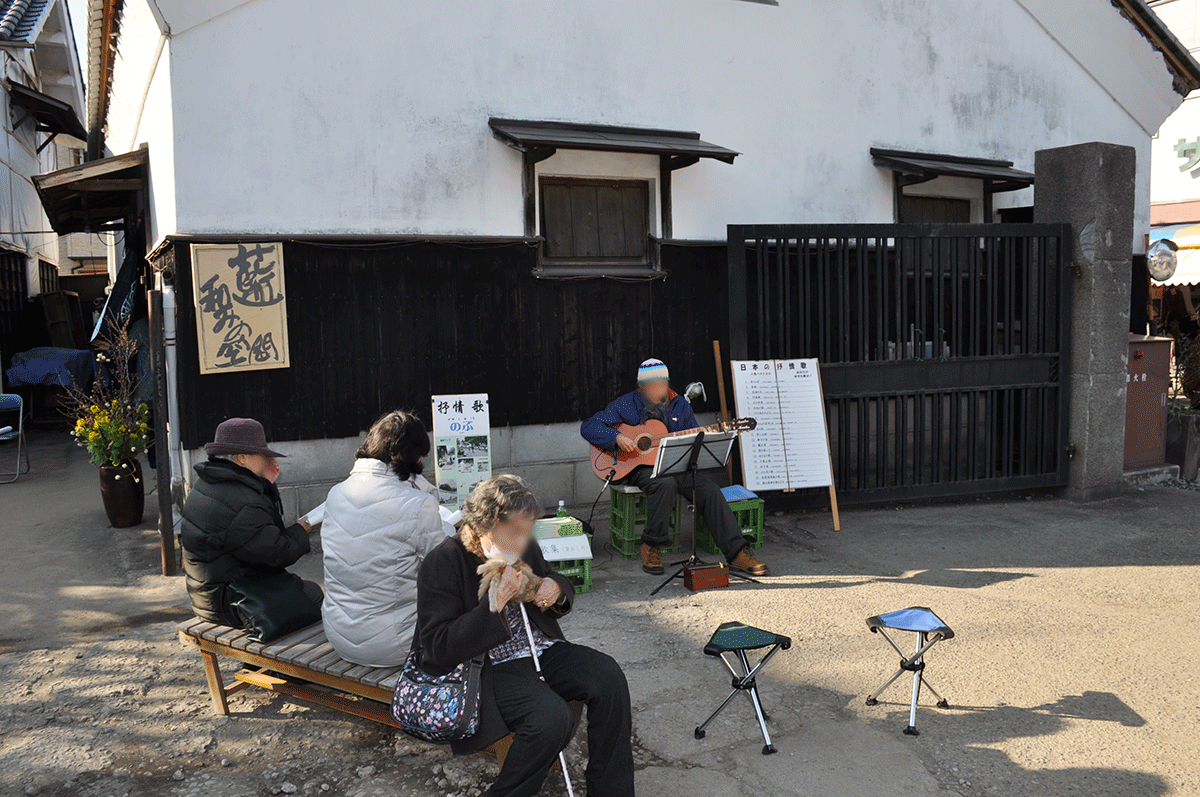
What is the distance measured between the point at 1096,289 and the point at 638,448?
496 centimetres

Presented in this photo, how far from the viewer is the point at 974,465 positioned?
8320 millimetres

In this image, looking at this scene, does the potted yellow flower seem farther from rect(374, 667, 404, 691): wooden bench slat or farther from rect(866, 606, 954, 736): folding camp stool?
rect(866, 606, 954, 736): folding camp stool

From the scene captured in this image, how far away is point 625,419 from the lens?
6.89m

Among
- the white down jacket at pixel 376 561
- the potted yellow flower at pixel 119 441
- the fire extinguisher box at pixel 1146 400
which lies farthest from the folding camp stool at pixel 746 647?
the fire extinguisher box at pixel 1146 400

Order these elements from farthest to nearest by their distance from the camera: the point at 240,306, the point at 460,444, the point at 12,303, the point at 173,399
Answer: the point at 12,303
the point at 173,399
the point at 460,444
the point at 240,306

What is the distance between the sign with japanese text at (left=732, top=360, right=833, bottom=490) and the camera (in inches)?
293

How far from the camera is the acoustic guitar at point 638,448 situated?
265 inches

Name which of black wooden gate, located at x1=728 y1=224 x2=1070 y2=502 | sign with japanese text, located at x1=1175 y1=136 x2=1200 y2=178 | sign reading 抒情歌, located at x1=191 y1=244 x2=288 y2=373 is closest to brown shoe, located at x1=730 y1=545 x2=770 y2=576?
black wooden gate, located at x1=728 y1=224 x2=1070 y2=502

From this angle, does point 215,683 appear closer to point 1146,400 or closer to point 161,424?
point 161,424

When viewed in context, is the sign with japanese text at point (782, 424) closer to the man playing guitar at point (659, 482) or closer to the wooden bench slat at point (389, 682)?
the man playing guitar at point (659, 482)

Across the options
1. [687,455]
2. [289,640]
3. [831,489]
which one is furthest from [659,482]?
[289,640]

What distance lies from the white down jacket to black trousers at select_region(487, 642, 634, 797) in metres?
0.58

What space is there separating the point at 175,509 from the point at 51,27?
A: 1770 cm

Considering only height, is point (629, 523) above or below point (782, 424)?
below
